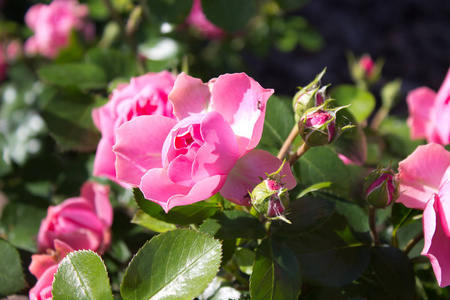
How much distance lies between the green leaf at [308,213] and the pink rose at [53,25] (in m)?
0.97

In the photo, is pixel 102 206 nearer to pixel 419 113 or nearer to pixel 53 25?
pixel 419 113

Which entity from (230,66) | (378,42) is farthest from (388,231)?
(378,42)

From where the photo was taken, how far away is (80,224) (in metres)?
0.67

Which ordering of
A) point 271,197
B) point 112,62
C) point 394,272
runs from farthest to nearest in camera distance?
point 112,62
point 394,272
point 271,197

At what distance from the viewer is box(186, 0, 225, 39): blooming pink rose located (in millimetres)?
1436

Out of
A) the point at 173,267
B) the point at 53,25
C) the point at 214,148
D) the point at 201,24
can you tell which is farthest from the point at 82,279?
the point at 201,24

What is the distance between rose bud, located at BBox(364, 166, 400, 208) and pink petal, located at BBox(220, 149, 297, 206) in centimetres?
9

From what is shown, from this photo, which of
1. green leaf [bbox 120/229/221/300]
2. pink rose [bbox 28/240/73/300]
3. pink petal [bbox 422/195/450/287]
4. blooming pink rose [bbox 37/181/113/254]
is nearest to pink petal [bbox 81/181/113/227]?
blooming pink rose [bbox 37/181/113/254]

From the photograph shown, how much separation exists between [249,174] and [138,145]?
0.12 meters

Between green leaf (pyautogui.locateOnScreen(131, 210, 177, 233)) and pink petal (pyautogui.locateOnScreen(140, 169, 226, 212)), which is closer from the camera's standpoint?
pink petal (pyautogui.locateOnScreen(140, 169, 226, 212))

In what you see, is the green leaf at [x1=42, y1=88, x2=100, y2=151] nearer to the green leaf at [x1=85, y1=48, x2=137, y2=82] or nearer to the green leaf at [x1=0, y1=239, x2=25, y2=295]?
the green leaf at [x1=85, y1=48, x2=137, y2=82]

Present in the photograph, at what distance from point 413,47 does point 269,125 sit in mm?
2455

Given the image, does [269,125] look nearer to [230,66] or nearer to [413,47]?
[230,66]

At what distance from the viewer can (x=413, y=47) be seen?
108 inches
